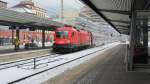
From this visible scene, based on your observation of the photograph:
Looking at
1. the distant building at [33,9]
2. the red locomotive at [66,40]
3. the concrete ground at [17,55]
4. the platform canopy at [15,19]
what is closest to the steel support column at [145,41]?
the concrete ground at [17,55]

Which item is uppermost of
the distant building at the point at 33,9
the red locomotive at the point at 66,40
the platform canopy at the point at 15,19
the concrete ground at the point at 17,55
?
the distant building at the point at 33,9

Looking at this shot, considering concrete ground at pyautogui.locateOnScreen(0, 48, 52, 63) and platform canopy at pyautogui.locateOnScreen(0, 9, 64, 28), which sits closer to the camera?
concrete ground at pyautogui.locateOnScreen(0, 48, 52, 63)

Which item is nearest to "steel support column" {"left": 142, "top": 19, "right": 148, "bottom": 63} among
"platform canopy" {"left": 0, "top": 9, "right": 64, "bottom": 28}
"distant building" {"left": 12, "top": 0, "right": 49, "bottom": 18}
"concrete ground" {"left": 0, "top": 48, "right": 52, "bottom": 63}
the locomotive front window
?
"concrete ground" {"left": 0, "top": 48, "right": 52, "bottom": 63}

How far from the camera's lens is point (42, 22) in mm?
39125

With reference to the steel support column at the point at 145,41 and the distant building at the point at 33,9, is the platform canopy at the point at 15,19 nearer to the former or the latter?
the steel support column at the point at 145,41

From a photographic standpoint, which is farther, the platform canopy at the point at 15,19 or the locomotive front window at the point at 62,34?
the locomotive front window at the point at 62,34

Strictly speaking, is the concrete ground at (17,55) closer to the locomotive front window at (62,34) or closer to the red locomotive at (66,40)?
the red locomotive at (66,40)

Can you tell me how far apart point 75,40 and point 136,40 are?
23.0 meters

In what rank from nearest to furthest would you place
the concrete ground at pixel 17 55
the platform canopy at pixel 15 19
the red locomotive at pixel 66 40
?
the concrete ground at pixel 17 55, the platform canopy at pixel 15 19, the red locomotive at pixel 66 40

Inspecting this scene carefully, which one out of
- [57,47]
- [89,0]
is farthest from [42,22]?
[89,0]

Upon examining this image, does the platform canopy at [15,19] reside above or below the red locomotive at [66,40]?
above

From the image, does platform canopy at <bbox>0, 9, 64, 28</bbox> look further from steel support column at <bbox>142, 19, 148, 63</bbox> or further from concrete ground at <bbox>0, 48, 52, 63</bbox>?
steel support column at <bbox>142, 19, 148, 63</bbox>

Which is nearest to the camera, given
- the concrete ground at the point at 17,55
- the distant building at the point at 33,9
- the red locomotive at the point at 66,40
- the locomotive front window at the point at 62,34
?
the concrete ground at the point at 17,55

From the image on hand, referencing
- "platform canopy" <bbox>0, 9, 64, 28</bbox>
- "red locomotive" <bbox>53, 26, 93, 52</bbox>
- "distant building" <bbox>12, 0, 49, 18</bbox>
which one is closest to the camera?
"platform canopy" <bbox>0, 9, 64, 28</bbox>
